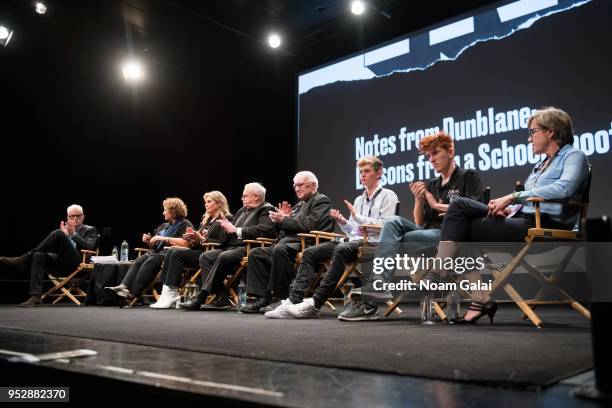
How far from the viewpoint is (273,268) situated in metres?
3.96

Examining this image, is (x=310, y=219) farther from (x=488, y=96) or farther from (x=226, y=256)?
(x=488, y=96)

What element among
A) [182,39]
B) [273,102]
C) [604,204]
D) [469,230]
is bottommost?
[469,230]

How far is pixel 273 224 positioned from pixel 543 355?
3273 mm

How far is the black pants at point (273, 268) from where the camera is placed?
3971mm

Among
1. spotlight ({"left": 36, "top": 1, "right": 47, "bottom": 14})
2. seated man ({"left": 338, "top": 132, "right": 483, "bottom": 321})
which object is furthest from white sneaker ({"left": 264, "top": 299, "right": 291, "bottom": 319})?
spotlight ({"left": 36, "top": 1, "right": 47, "bottom": 14})

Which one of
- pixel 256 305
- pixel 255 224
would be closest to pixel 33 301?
pixel 255 224

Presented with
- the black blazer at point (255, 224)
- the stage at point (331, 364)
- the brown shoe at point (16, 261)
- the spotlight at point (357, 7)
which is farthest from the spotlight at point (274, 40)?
the stage at point (331, 364)

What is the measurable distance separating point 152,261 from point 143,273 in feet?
0.49

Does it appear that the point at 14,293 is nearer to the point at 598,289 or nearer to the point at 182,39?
the point at 182,39

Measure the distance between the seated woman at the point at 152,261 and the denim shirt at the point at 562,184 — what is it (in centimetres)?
363

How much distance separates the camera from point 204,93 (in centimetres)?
810

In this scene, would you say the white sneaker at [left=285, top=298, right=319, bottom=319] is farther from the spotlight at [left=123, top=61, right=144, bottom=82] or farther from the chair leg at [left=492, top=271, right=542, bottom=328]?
the spotlight at [left=123, top=61, right=144, bottom=82]

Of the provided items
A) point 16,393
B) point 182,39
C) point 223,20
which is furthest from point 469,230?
point 182,39

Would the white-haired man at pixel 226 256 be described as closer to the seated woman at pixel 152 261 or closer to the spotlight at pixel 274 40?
the seated woman at pixel 152 261
